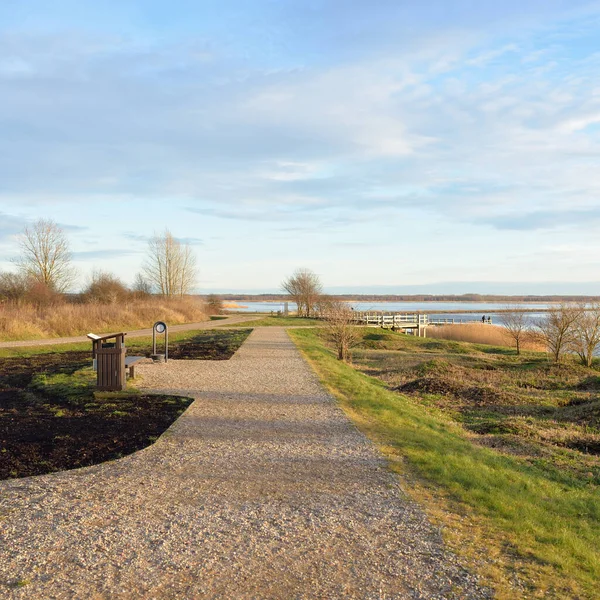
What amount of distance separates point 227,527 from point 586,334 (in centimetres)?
2367

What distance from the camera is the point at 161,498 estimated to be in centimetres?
536

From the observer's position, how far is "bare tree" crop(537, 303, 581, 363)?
24906mm

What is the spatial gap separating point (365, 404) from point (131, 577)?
25.0 ft

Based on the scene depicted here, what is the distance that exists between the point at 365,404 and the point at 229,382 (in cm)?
346

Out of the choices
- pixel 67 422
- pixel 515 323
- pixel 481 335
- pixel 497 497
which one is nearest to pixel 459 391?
pixel 497 497

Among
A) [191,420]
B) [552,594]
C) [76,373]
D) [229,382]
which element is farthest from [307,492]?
[76,373]

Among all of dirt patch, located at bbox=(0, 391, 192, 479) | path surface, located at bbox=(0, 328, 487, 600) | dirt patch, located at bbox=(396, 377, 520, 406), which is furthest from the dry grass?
path surface, located at bbox=(0, 328, 487, 600)

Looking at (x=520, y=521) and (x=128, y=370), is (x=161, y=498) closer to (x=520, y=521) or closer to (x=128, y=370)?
(x=520, y=521)

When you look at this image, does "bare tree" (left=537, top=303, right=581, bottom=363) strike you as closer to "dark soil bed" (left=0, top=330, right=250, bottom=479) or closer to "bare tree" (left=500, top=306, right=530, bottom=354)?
"bare tree" (left=500, top=306, right=530, bottom=354)

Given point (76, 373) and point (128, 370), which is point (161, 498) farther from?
point (76, 373)

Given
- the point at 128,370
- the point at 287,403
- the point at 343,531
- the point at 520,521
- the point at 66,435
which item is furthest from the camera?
the point at 128,370

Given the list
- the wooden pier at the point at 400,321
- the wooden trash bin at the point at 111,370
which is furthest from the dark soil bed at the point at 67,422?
the wooden pier at the point at 400,321

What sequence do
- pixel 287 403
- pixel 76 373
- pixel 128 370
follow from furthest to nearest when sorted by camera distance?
1. pixel 76 373
2. pixel 128 370
3. pixel 287 403

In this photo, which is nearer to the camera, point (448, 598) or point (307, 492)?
point (448, 598)
